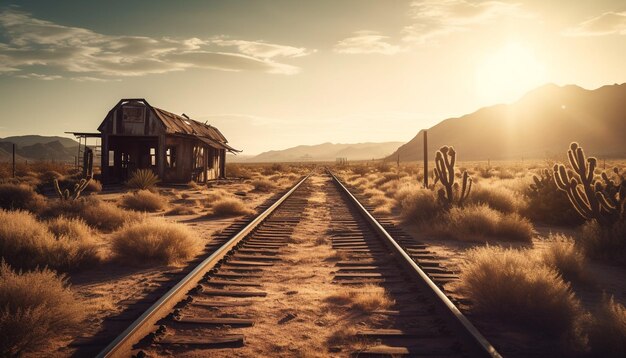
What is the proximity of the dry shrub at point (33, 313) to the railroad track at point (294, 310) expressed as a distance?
82 cm

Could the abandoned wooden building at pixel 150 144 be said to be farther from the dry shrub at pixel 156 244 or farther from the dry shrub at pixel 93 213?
the dry shrub at pixel 156 244

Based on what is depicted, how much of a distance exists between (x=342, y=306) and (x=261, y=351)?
1.36 meters

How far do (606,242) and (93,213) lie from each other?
35.2 ft

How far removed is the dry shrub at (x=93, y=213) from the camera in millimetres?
10164

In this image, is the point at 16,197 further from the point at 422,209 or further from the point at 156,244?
the point at 422,209

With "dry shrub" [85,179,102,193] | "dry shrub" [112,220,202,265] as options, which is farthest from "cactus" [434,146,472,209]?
"dry shrub" [85,179,102,193]

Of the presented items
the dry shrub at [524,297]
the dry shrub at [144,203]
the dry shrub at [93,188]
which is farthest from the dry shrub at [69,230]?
the dry shrub at [93,188]

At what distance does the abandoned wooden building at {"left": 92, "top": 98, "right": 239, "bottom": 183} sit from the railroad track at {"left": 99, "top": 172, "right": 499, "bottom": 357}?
1931 cm

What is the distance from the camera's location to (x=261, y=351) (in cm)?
349

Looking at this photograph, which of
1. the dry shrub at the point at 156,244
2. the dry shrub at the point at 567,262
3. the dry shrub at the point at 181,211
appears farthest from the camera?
the dry shrub at the point at 181,211

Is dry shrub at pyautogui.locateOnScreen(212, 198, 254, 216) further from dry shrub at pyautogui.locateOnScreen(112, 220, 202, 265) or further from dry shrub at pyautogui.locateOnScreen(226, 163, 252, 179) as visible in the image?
dry shrub at pyautogui.locateOnScreen(226, 163, 252, 179)

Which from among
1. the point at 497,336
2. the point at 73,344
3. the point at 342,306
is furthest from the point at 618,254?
the point at 73,344

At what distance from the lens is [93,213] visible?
33.7 feet

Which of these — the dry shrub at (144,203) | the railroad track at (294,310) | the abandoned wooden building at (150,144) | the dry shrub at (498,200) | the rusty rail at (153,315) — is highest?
the abandoned wooden building at (150,144)
